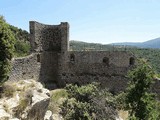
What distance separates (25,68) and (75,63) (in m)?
5.98

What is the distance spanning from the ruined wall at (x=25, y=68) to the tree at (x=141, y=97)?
28.3ft

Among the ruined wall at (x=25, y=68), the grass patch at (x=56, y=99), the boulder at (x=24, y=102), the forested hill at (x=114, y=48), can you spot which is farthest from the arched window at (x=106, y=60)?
the boulder at (x=24, y=102)

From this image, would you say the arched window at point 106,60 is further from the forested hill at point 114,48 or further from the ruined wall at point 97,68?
the forested hill at point 114,48

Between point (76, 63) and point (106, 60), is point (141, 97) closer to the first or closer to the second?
point (106, 60)

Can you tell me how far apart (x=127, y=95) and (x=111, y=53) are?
22.1 feet

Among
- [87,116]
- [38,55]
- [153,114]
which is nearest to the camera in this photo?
[87,116]

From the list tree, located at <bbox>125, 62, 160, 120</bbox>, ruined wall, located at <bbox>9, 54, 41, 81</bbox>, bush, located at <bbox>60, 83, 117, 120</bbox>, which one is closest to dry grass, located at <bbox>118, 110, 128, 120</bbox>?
tree, located at <bbox>125, 62, 160, 120</bbox>

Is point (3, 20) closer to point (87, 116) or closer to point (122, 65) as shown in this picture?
point (87, 116)

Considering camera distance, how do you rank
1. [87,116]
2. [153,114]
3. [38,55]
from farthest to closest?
[38,55]
[153,114]
[87,116]

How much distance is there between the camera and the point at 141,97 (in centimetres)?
2352

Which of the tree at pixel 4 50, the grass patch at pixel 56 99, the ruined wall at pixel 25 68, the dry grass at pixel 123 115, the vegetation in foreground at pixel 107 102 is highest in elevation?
the tree at pixel 4 50

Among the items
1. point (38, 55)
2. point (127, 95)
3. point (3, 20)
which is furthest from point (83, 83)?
point (3, 20)

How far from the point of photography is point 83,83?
30.3 m

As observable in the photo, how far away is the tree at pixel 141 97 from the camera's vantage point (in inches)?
914
